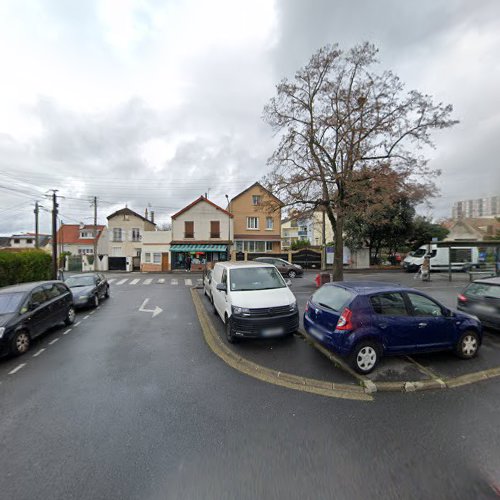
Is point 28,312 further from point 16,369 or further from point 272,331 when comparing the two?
point 272,331

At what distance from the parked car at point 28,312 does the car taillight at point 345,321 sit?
671 centimetres

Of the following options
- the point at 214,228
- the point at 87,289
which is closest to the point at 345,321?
the point at 87,289

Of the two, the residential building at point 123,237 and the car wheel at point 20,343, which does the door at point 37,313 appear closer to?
the car wheel at point 20,343

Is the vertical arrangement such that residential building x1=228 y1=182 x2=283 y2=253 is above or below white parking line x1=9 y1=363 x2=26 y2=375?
above

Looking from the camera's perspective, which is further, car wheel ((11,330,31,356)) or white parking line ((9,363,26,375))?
car wheel ((11,330,31,356))

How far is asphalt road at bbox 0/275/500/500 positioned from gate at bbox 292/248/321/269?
24.2m

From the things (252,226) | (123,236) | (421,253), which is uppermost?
(252,226)

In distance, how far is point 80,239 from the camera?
142 ft

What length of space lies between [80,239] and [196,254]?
25.2 meters

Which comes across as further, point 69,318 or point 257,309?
point 69,318

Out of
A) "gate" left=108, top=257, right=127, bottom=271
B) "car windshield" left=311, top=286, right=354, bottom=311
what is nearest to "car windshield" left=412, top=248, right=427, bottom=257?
"car windshield" left=311, top=286, right=354, bottom=311

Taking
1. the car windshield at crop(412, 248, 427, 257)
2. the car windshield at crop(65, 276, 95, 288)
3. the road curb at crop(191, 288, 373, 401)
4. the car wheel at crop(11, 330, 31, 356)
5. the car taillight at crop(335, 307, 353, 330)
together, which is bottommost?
the road curb at crop(191, 288, 373, 401)

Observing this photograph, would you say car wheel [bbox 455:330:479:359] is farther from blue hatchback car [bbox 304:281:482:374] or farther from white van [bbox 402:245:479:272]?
white van [bbox 402:245:479:272]

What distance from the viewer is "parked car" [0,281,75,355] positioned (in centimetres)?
554
